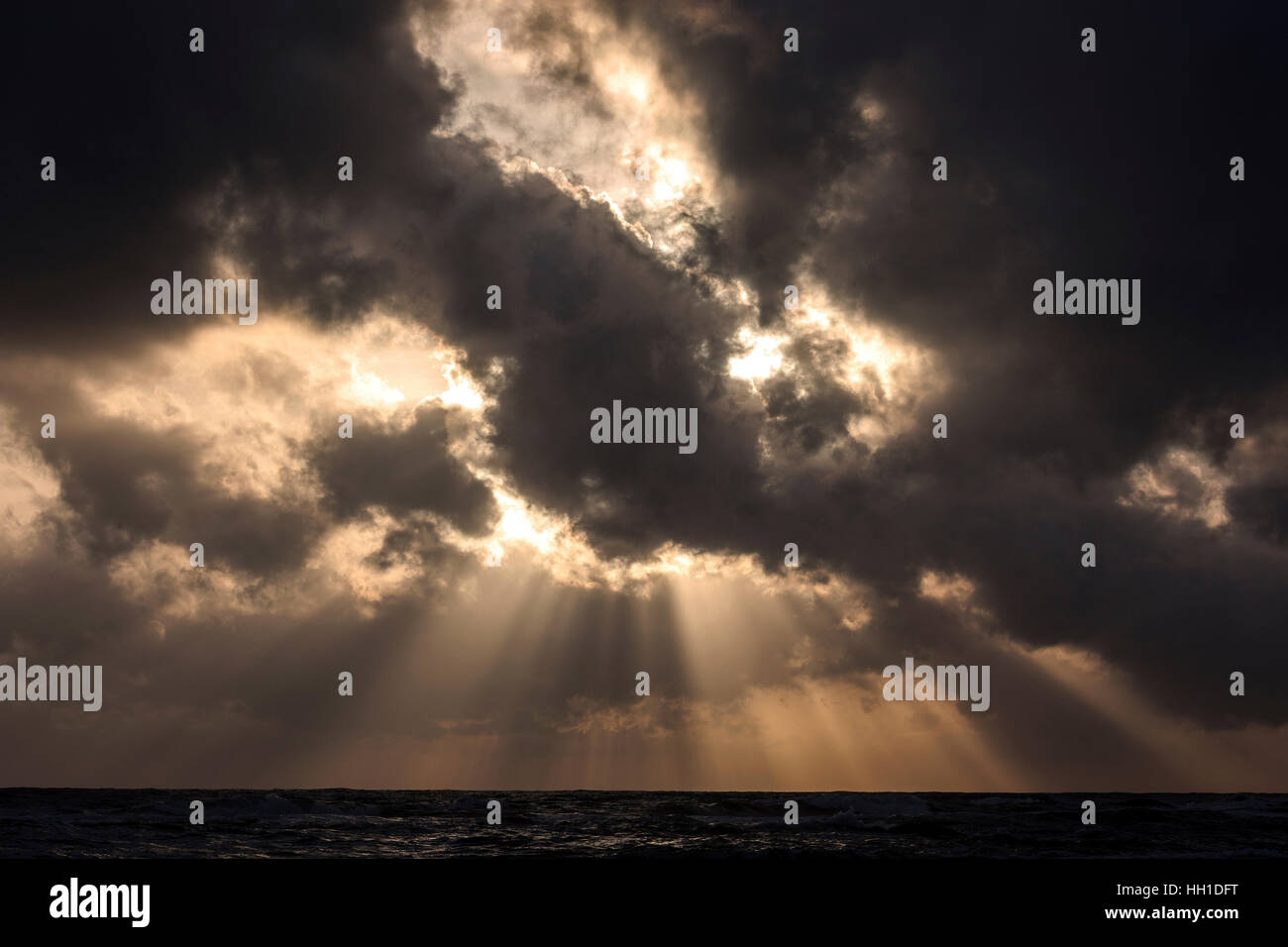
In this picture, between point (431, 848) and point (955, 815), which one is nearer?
point (431, 848)

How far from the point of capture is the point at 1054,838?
34188 mm

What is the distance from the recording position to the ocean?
30.0 m

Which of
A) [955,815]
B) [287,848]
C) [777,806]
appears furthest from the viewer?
[777,806]

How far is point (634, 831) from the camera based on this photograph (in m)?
38.4

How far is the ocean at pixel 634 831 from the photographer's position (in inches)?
1180
